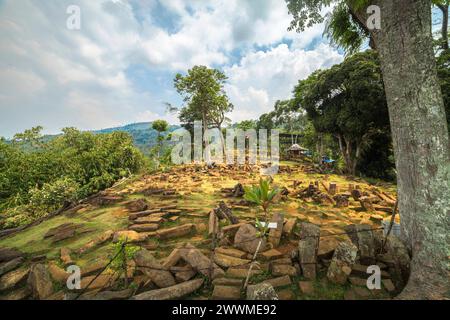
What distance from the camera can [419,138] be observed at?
2.87 metres

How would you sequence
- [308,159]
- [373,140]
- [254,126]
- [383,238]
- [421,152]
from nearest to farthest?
[421,152] → [383,238] → [373,140] → [308,159] → [254,126]

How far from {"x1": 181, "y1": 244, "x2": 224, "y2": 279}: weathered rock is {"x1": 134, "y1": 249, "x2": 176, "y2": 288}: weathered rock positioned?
387 mm

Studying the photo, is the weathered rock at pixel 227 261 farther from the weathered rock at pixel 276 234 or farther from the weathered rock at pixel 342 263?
the weathered rock at pixel 342 263

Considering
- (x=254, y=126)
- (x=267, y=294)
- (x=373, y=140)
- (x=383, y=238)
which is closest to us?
(x=267, y=294)

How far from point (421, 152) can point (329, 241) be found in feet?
6.85

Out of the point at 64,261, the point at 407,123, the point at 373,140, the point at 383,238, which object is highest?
the point at 373,140

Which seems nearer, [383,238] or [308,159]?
[383,238]

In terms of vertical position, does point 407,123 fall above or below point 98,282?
above

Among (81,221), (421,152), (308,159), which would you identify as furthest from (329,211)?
(308,159)

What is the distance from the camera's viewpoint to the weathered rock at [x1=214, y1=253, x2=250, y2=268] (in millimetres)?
3256

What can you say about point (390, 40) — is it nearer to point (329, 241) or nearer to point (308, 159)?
point (329, 241)

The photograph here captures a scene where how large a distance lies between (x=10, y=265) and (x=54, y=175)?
434 inches

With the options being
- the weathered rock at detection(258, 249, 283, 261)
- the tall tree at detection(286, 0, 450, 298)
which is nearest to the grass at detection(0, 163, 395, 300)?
the weathered rock at detection(258, 249, 283, 261)

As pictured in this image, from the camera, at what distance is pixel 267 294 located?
2.39 m
